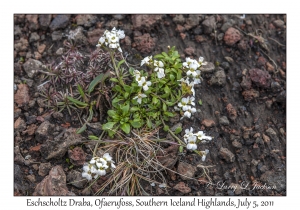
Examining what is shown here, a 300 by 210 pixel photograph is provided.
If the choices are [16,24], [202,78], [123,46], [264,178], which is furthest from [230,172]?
[16,24]

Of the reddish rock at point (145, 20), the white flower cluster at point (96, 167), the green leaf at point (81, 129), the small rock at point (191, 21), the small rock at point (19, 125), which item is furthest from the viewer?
the small rock at point (191, 21)

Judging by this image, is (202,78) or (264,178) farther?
(202,78)

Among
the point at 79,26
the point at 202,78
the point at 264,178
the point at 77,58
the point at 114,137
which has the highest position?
the point at 79,26

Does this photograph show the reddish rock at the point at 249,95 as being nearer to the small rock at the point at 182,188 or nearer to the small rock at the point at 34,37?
the small rock at the point at 182,188

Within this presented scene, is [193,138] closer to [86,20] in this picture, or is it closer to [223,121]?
[223,121]

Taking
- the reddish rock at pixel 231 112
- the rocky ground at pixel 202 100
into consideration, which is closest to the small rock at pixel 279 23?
the rocky ground at pixel 202 100

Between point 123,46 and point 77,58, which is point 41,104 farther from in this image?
point 123,46

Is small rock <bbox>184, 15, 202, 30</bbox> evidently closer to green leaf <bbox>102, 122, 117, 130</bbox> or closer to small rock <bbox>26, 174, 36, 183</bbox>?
green leaf <bbox>102, 122, 117, 130</bbox>
